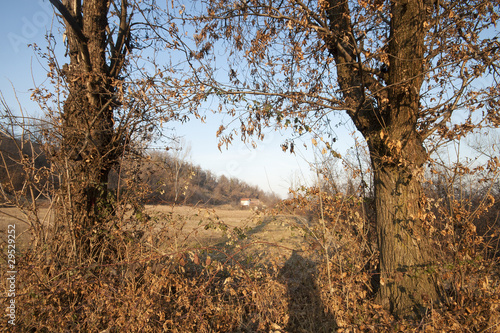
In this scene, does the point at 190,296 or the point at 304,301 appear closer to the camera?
the point at 190,296

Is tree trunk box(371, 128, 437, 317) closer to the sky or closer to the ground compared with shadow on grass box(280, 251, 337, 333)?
closer to the sky

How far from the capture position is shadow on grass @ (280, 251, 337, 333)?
4301 mm

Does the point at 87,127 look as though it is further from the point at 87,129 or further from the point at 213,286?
the point at 213,286

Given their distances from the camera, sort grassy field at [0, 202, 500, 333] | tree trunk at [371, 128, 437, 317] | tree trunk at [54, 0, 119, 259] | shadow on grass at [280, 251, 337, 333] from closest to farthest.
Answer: grassy field at [0, 202, 500, 333] < tree trunk at [371, 128, 437, 317] < shadow on grass at [280, 251, 337, 333] < tree trunk at [54, 0, 119, 259]

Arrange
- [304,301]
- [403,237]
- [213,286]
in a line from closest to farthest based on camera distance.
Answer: [403,237]
[304,301]
[213,286]

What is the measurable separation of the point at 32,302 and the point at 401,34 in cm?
608

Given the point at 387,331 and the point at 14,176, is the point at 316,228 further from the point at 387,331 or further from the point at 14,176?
the point at 14,176

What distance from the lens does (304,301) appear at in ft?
16.6

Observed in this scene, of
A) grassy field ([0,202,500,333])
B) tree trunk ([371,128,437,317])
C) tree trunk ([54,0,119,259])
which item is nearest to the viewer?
grassy field ([0,202,500,333])

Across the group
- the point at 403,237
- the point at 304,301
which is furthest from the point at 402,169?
the point at 304,301

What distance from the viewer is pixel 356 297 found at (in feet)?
14.7

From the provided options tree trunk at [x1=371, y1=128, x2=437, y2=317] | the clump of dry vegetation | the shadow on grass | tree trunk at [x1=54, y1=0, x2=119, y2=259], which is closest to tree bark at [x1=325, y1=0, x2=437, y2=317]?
tree trunk at [x1=371, y1=128, x2=437, y2=317]

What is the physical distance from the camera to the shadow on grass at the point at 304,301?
169 inches

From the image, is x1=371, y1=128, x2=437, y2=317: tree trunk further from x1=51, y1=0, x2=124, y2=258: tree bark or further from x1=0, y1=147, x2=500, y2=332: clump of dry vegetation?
x1=51, y1=0, x2=124, y2=258: tree bark
